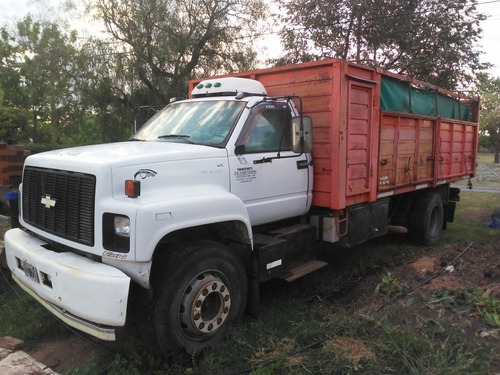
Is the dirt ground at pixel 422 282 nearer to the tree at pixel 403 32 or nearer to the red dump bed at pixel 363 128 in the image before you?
the red dump bed at pixel 363 128

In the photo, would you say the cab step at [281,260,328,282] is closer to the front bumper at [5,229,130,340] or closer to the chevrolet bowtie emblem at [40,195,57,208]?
→ the front bumper at [5,229,130,340]

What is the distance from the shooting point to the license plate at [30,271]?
11.5 feet

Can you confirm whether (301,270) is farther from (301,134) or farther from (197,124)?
(197,124)

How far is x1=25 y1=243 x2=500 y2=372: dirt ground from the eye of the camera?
379 centimetres

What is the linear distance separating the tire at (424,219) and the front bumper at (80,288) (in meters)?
5.75

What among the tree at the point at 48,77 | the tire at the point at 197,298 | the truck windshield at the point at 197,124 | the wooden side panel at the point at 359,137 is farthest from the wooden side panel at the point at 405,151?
the tree at the point at 48,77

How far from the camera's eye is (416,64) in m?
13.2

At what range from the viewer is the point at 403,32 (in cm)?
1281

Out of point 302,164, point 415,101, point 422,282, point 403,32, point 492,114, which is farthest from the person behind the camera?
point 492,114

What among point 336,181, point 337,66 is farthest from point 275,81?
point 336,181

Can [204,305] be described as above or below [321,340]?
above

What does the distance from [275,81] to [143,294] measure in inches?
127

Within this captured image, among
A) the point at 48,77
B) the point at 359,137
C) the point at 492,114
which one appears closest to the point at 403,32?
the point at 359,137

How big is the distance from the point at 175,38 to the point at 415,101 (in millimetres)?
10995
